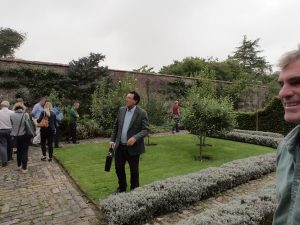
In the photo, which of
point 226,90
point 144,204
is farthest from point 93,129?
point 226,90

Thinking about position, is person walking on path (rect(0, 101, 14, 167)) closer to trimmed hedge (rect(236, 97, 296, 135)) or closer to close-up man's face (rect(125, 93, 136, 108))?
close-up man's face (rect(125, 93, 136, 108))

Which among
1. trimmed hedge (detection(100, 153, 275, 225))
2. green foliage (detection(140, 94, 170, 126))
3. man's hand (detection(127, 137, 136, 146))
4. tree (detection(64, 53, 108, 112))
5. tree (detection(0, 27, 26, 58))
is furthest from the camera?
tree (detection(0, 27, 26, 58))

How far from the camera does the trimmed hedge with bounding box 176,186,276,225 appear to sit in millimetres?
4211

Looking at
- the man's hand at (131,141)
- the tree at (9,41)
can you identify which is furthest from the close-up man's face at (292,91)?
the tree at (9,41)

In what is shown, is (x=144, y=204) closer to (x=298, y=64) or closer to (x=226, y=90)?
(x=298, y=64)

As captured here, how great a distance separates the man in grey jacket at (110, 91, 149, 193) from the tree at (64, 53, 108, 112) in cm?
1232

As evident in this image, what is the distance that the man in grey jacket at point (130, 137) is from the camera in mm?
5699

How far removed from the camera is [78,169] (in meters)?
8.48

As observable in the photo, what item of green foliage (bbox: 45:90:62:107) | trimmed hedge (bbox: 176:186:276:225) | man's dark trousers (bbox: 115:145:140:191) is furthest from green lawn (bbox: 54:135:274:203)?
green foliage (bbox: 45:90:62:107)

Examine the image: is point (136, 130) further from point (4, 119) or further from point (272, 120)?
point (272, 120)

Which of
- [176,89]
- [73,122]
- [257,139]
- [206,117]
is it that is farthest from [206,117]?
[176,89]

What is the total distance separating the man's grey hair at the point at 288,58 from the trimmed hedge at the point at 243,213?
3.14m

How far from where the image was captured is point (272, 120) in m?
18.8

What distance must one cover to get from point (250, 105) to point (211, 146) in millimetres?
19835
